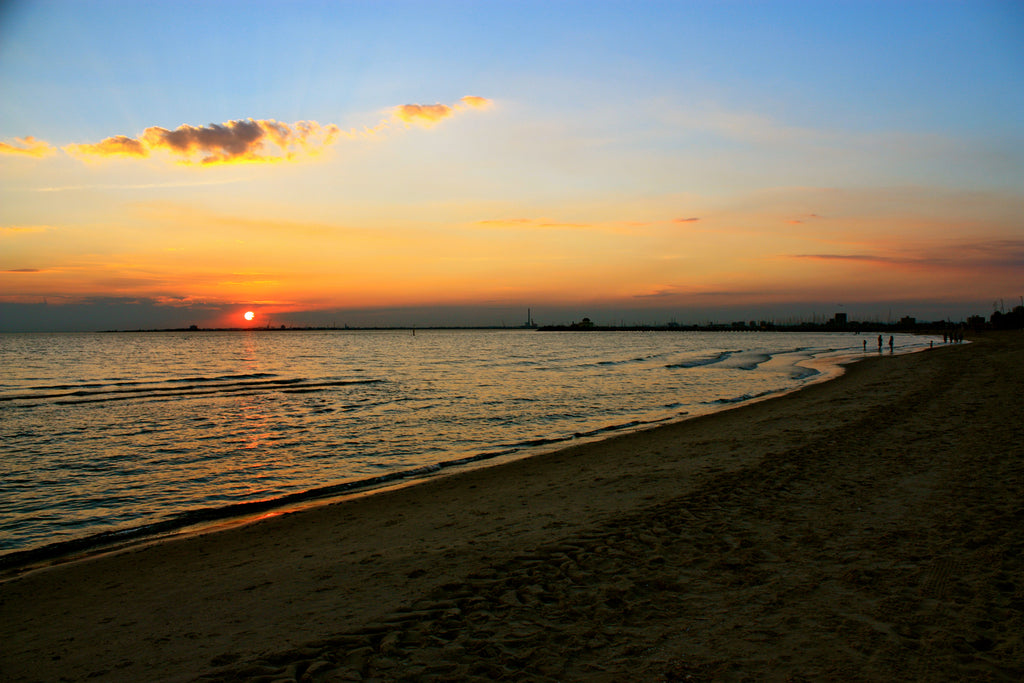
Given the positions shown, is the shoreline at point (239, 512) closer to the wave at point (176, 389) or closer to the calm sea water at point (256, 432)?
the calm sea water at point (256, 432)

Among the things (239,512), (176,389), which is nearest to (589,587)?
(239,512)

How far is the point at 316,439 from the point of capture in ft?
61.9

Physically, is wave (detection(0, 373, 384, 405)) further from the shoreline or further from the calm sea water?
the shoreline

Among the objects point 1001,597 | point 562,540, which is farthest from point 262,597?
point 1001,597

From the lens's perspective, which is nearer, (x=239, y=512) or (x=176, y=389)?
(x=239, y=512)

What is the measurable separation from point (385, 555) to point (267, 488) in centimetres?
641

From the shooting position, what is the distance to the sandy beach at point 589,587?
4652mm


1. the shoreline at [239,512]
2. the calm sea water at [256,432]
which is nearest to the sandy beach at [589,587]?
the shoreline at [239,512]

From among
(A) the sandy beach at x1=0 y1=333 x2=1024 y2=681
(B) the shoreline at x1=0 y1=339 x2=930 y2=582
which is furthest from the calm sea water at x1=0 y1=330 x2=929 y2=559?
(A) the sandy beach at x1=0 y1=333 x2=1024 y2=681

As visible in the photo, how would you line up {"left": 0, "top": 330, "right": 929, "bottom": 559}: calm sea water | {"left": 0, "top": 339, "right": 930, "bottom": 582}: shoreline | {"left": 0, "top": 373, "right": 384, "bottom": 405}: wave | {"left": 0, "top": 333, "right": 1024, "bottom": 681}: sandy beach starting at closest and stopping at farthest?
1. {"left": 0, "top": 333, "right": 1024, "bottom": 681}: sandy beach
2. {"left": 0, "top": 339, "right": 930, "bottom": 582}: shoreline
3. {"left": 0, "top": 330, "right": 929, "bottom": 559}: calm sea water
4. {"left": 0, "top": 373, "right": 384, "bottom": 405}: wave

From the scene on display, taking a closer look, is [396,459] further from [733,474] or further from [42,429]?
[42,429]

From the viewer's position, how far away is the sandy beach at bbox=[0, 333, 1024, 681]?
4652mm

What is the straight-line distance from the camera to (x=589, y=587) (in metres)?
6.04

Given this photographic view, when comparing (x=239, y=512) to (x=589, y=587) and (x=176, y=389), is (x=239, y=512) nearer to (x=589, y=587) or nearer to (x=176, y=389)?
(x=589, y=587)
